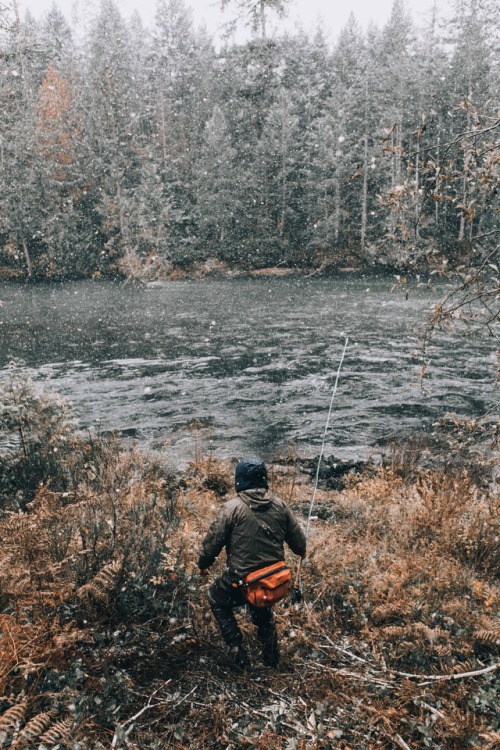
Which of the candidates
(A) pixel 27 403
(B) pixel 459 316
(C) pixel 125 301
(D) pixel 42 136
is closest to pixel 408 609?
(B) pixel 459 316

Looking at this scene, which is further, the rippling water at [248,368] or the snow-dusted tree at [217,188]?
the snow-dusted tree at [217,188]

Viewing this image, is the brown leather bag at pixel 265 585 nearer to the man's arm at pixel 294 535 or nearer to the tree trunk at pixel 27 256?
the man's arm at pixel 294 535

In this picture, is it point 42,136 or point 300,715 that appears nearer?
point 300,715

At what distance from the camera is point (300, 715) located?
3730mm

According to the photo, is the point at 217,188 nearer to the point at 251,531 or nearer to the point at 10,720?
the point at 251,531

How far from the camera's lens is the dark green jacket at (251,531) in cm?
418

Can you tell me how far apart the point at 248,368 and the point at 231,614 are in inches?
505

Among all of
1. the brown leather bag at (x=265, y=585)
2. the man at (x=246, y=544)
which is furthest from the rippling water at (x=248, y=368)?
the brown leather bag at (x=265, y=585)

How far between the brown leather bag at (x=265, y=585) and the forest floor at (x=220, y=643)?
0.65m

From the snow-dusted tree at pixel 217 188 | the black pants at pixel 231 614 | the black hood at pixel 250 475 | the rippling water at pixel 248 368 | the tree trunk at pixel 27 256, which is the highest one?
the snow-dusted tree at pixel 217 188

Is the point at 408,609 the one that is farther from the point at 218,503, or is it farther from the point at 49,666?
the point at 218,503

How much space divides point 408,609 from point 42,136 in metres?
52.2

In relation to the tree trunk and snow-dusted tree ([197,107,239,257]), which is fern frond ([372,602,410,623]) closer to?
the tree trunk

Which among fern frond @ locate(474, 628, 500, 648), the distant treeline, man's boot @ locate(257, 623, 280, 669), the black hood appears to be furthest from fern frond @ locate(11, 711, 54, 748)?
the distant treeline
